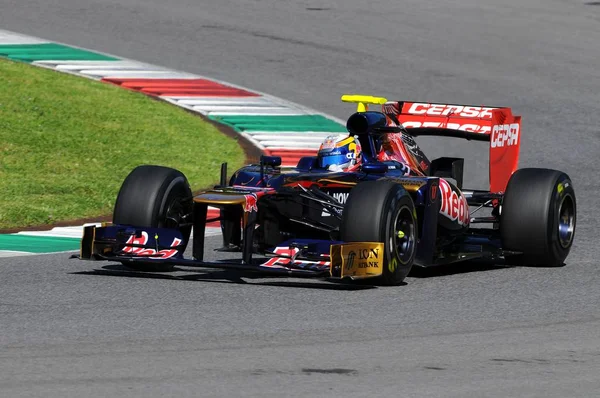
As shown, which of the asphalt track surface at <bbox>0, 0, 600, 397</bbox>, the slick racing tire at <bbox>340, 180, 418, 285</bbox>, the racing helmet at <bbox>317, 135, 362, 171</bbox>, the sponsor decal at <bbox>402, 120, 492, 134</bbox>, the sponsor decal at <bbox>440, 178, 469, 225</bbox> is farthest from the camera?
the sponsor decal at <bbox>402, 120, 492, 134</bbox>

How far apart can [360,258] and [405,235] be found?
64 cm

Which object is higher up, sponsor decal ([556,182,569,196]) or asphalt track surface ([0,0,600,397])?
sponsor decal ([556,182,569,196])

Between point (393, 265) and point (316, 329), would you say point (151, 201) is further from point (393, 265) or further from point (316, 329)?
point (316, 329)

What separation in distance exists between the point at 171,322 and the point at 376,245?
1793 mm

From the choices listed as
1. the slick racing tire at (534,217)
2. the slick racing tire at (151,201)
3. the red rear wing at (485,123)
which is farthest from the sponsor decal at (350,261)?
the red rear wing at (485,123)

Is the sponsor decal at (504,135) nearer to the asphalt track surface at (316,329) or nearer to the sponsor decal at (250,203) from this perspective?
the asphalt track surface at (316,329)

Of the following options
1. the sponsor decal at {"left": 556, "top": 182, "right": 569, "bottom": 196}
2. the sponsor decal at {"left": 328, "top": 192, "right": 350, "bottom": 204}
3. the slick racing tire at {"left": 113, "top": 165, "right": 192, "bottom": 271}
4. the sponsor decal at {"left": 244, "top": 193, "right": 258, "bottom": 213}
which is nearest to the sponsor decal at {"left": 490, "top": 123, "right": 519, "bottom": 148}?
the sponsor decal at {"left": 556, "top": 182, "right": 569, "bottom": 196}

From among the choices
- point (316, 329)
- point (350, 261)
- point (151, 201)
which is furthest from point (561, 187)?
point (316, 329)

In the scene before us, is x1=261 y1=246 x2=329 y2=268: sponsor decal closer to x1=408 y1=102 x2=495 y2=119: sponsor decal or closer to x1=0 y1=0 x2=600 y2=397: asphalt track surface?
x1=0 y1=0 x2=600 y2=397: asphalt track surface

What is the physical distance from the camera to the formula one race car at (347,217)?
9562 millimetres

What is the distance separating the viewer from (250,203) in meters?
9.80

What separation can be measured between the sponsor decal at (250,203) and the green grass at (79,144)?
3682 mm

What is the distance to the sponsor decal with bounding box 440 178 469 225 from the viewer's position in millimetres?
10492

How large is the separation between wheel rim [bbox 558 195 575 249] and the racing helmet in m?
1.71
